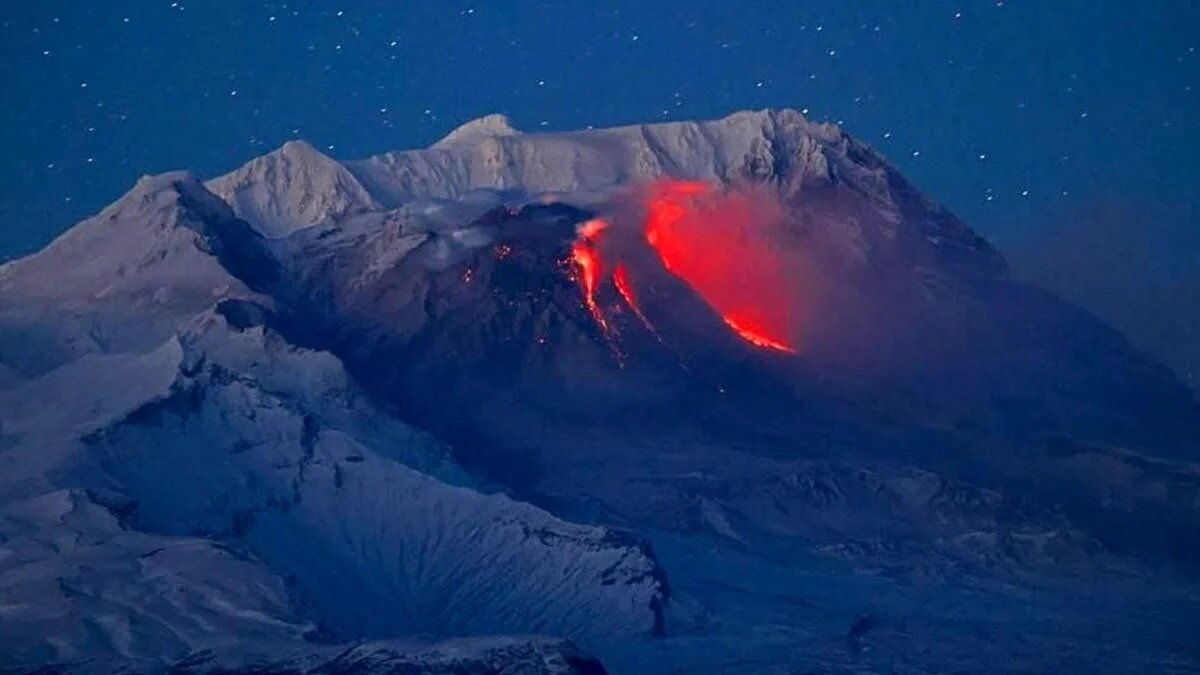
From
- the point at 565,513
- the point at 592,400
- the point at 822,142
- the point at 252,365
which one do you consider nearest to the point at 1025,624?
the point at 565,513

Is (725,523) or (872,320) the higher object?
(872,320)

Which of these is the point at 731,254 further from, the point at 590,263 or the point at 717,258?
the point at 590,263

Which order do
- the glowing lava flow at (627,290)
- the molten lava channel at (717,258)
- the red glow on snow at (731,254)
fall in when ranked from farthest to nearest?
the red glow on snow at (731,254) < the molten lava channel at (717,258) < the glowing lava flow at (627,290)

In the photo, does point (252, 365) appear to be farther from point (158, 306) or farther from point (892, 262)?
point (892, 262)

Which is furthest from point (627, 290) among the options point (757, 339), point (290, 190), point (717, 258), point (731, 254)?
point (290, 190)

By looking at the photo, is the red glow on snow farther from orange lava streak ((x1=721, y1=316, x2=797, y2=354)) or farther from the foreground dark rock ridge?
the foreground dark rock ridge

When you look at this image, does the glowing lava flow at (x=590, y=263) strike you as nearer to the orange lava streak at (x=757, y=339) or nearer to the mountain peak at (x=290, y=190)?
the orange lava streak at (x=757, y=339)

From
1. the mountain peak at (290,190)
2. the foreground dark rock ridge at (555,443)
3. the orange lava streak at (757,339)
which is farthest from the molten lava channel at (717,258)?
the mountain peak at (290,190)
